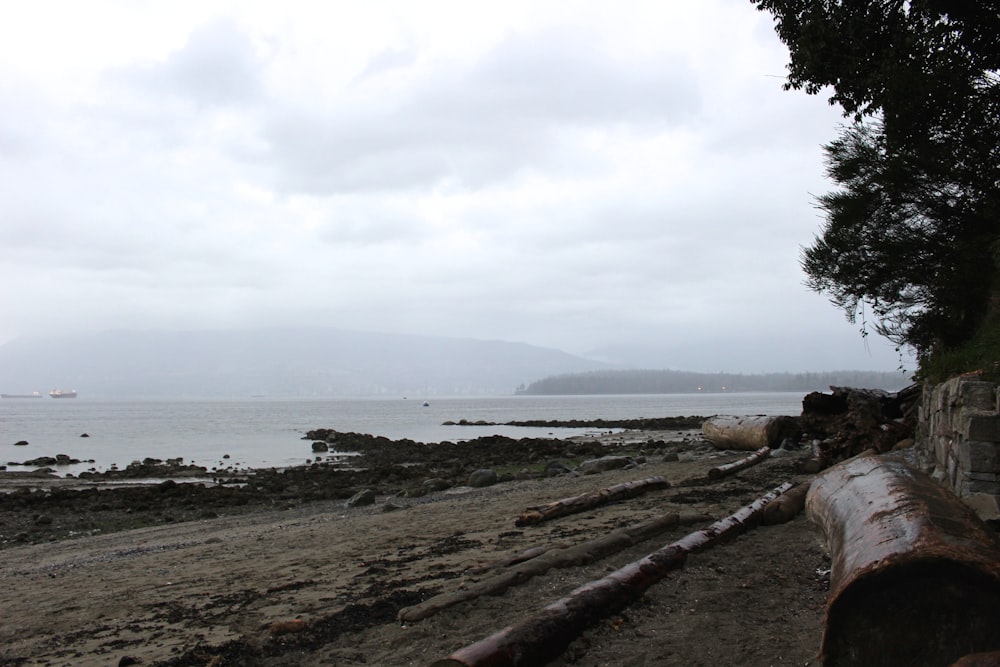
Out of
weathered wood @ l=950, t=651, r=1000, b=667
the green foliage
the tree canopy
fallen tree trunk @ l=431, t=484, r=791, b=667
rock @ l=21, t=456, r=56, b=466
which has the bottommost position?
rock @ l=21, t=456, r=56, b=466

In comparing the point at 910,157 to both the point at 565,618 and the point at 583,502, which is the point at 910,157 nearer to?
the point at 583,502

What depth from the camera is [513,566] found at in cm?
634

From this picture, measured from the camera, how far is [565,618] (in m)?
4.59

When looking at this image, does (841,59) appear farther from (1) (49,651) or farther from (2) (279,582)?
(1) (49,651)

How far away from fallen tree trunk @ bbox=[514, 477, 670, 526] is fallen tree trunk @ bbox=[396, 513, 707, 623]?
75.8 inches

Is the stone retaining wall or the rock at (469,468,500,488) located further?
the rock at (469,468,500,488)

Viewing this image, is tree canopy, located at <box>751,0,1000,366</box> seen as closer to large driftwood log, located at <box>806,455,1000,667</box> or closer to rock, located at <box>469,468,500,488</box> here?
large driftwood log, located at <box>806,455,1000,667</box>

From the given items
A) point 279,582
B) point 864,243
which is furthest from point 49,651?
point 864,243

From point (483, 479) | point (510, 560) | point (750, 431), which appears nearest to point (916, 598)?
point (510, 560)

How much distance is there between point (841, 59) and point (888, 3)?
935 millimetres

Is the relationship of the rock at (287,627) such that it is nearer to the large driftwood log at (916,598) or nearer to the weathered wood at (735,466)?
the large driftwood log at (916,598)

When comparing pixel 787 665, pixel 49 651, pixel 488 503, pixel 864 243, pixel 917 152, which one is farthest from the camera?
pixel 864 243

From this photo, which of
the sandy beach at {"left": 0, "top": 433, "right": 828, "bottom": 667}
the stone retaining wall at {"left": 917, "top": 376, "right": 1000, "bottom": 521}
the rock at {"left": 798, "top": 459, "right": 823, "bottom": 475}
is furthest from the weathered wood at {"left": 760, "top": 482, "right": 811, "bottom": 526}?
the rock at {"left": 798, "top": 459, "right": 823, "bottom": 475}

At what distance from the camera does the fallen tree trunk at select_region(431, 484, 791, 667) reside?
398 cm
